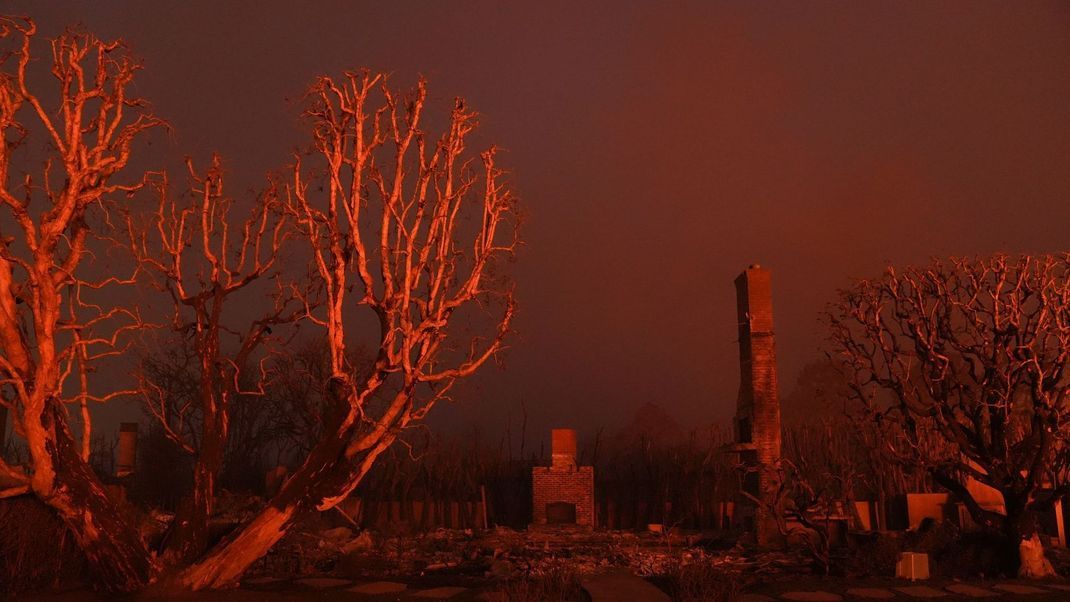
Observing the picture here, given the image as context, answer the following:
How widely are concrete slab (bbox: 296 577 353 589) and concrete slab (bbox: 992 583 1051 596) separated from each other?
7.93 meters

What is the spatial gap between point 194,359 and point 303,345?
3391 mm

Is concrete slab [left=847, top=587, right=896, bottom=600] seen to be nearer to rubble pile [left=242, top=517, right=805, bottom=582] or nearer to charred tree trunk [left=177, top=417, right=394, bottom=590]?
rubble pile [left=242, top=517, right=805, bottom=582]

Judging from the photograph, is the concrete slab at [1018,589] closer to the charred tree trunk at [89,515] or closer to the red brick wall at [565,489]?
the charred tree trunk at [89,515]

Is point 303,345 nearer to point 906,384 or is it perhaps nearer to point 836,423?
→ point 836,423

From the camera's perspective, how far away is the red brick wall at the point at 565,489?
19766 mm

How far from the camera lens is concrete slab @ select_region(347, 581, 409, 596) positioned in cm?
988

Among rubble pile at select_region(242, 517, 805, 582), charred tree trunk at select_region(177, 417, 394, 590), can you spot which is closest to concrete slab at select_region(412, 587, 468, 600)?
rubble pile at select_region(242, 517, 805, 582)

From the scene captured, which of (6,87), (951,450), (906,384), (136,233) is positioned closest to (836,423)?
(951,450)

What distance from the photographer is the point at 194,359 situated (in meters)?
27.0

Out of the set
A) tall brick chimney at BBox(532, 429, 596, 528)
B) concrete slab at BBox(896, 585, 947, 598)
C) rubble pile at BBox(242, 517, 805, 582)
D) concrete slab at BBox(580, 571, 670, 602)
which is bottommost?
rubble pile at BBox(242, 517, 805, 582)

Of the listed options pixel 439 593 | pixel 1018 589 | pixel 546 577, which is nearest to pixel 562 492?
pixel 546 577

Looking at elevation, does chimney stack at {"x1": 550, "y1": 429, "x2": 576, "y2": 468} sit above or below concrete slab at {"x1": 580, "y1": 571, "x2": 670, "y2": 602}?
above

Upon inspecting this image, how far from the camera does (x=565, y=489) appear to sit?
784 inches

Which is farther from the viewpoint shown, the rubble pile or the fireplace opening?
the fireplace opening
